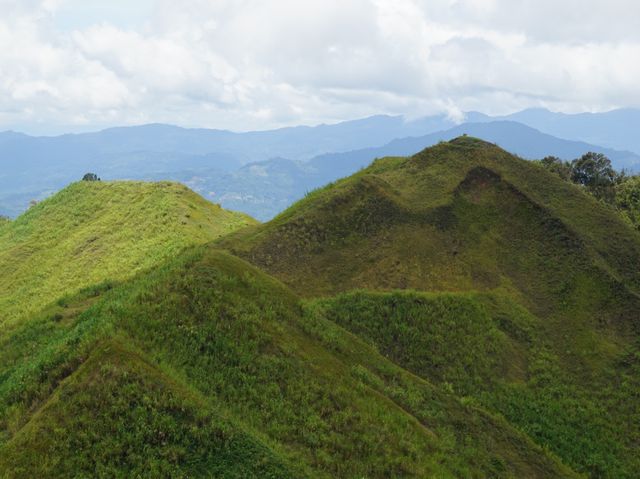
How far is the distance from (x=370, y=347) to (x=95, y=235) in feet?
109

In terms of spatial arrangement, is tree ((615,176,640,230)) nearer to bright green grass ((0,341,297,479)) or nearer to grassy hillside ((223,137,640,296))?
grassy hillside ((223,137,640,296))

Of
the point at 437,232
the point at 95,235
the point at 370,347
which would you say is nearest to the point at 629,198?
the point at 437,232

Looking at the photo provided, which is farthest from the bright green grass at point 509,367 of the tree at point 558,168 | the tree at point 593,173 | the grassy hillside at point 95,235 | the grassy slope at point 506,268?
the tree at point 593,173

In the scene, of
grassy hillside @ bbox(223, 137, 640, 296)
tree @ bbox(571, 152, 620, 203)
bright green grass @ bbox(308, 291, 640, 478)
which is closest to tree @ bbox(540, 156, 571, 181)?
tree @ bbox(571, 152, 620, 203)

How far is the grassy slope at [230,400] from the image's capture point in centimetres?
1005

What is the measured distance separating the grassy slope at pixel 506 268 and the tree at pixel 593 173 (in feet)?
124

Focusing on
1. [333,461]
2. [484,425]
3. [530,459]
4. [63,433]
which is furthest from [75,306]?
[530,459]

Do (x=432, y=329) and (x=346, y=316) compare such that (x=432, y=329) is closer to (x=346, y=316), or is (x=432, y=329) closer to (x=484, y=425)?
(x=346, y=316)

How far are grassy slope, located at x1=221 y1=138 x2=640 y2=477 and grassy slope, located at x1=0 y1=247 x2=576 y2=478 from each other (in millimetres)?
3265

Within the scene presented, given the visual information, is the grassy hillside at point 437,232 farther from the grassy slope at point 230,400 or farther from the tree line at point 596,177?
the tree line at point 596,177

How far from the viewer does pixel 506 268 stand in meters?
26.7

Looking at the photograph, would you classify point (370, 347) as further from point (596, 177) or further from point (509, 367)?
point (596, 177)

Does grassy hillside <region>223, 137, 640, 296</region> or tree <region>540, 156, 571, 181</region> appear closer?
grassy hillside <region>223, 137, 640, 296</region>

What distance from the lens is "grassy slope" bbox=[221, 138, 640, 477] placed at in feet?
63.8
